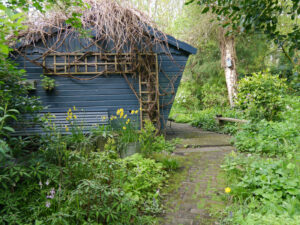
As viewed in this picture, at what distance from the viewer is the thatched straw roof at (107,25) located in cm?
561

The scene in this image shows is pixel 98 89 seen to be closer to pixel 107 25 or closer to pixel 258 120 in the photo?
pixel 107 25

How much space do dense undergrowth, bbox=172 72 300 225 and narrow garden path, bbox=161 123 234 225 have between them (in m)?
0.17

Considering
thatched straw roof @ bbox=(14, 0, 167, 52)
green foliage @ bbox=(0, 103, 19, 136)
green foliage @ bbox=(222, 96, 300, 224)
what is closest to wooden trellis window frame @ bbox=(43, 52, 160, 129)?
thatched straw roof @ bbox=(14, 0, 167, 52)

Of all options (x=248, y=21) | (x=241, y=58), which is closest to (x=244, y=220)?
(x=248, y=21)

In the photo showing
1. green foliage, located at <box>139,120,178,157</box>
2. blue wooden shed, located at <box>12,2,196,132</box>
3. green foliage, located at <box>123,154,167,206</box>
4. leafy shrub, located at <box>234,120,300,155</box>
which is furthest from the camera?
→ blue wooden shed, located at <box>12,2,196,132</box>

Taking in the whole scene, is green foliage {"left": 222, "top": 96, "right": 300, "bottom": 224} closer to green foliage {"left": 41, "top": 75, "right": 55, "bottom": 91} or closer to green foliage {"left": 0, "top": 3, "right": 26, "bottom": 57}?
green foliage {"left": 0, "top": 3, "right": 26, "bottom": 57}

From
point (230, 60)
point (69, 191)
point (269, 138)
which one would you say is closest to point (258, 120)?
point (269, 138)

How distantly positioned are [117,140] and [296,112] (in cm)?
476

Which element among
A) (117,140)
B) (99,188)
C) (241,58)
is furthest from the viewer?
(241,58)

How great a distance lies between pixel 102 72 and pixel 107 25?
125cm

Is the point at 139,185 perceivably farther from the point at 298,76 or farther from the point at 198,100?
the point at 198,100

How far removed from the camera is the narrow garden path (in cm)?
238

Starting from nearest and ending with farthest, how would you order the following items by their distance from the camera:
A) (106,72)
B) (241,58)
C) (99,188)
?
(99,188) < (106,72) < (241,58)

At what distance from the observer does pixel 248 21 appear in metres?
2.09
